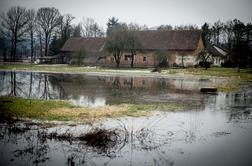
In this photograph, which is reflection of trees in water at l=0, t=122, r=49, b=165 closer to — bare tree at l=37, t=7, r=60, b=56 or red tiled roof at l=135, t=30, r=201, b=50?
red tiled roof at l=135, t=30, r=201, b=50

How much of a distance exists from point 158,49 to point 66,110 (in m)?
46.6

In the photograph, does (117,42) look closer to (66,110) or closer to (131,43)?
(131,43)

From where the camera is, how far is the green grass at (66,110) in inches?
532

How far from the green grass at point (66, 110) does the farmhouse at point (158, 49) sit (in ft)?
→ 142

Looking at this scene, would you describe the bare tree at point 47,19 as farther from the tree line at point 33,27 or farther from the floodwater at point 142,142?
the floodwater at point 142,142

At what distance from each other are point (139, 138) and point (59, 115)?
4.43 metres

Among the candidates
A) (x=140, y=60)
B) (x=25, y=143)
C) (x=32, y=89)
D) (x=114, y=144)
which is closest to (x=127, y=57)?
(x=140, y=60)

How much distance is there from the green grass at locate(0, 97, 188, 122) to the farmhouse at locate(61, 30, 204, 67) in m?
43.4

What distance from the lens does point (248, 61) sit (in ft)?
187

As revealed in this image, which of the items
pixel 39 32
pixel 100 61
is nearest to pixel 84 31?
pixel 39 32

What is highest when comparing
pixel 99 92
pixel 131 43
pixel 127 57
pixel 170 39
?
pixel 170 39

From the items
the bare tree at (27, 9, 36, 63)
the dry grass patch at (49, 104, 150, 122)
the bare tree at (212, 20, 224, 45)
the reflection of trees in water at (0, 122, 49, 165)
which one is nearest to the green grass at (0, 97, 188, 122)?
the dry grass patch at (49, 104, 150, 122)

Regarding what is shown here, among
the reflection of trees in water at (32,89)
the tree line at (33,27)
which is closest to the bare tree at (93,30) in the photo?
the tree line at (33,27)

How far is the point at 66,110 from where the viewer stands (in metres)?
14.9
